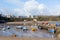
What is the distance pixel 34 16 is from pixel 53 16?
2.33 ft

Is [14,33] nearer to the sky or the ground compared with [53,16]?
nearer to the ground

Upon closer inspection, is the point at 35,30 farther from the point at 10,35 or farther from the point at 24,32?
the point at 10,35

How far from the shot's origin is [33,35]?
6082 millimetres

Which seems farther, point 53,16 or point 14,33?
point 14,33

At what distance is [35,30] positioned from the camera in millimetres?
5863

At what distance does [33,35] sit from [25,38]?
0.36 meters

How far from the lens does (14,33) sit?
6039mm

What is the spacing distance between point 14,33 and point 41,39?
1126mm

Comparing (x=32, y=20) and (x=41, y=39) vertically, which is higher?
(x=32, y=20)

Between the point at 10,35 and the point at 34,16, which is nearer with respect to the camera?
the point at 34,16

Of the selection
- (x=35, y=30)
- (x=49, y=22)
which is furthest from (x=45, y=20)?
(x=35, y=30)

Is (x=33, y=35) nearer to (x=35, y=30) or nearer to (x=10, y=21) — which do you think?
(x=35, y=30)

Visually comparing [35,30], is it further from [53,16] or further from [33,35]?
[53,16]

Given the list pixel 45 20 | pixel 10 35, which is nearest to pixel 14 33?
pixel 10 35
